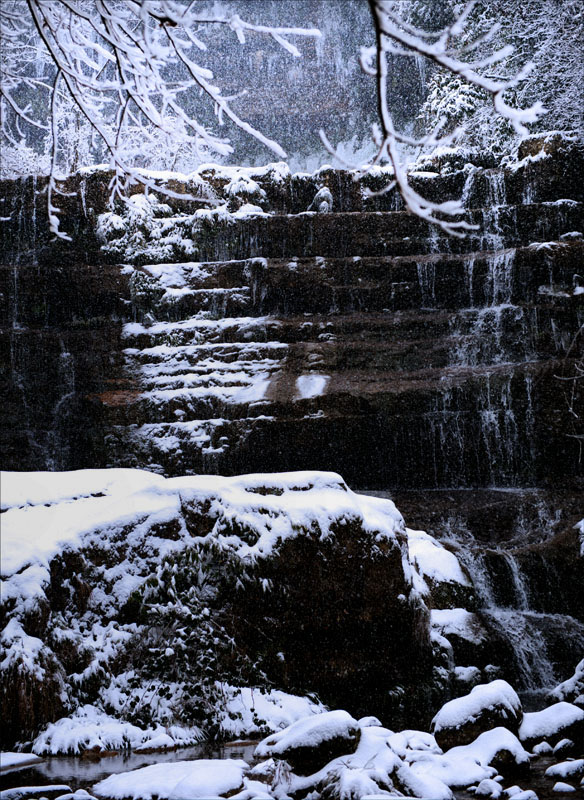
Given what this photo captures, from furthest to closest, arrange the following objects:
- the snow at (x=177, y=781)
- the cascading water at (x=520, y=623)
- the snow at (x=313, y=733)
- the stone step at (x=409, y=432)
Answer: the stone step at (x=409, y=432) < the cascading water at (x=520, y=623) < the snow at (x=313, y=733) < the snow at (x=177, y=781)

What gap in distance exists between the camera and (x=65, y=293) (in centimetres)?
1436

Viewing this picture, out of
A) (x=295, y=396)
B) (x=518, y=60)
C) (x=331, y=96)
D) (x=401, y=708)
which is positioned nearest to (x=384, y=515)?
(x=401, y=708)

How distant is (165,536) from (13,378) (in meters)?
8.79

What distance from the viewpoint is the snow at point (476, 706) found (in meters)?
5.42

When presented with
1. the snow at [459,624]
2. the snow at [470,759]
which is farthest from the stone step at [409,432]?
the snow at [470,759]

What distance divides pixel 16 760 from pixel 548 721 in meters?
4.08

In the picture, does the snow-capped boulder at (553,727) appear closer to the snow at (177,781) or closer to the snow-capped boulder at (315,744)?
the snow-capped boulder at (315,744)

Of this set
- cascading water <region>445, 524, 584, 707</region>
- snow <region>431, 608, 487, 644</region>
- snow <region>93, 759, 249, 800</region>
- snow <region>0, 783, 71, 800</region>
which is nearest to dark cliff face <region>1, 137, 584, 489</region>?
cascading water <region>445, 524, 584, 707</region>

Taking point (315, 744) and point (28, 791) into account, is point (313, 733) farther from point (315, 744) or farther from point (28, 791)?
point (28, 791)

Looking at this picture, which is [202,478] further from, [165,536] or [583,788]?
[583,788]

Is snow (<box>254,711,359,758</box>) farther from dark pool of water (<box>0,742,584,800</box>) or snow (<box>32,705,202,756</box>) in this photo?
snow (<box>32,705,202,756</box>)

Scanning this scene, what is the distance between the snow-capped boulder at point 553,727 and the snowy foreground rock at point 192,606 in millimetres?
1122

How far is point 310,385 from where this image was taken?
12797 mm

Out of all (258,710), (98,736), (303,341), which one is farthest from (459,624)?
(303,341)
